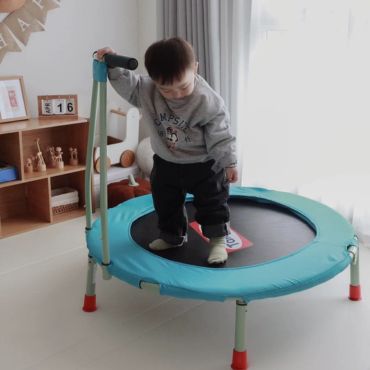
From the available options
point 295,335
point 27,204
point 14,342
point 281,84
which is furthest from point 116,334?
point 281,84

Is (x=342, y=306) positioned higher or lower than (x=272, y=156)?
lower

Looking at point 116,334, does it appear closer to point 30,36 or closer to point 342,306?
point 342,306

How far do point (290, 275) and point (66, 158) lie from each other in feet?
6.27

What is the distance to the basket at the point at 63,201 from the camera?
323 centimetres

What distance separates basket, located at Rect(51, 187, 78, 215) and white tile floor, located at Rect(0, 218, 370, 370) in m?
0.71

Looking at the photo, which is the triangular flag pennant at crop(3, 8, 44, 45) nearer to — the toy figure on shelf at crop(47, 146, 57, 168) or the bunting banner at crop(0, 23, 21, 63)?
the bunting banner at crop(0, 23, 21, 63)

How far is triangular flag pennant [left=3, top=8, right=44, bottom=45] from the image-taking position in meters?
2.97

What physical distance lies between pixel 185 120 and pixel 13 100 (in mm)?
1470

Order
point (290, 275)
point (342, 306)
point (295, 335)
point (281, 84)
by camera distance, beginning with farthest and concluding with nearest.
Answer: point (281, 84)
point (342, 306)
point (295, 335)
point (290, 275)

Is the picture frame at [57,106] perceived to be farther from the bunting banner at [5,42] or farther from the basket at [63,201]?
the basket at [63,201]

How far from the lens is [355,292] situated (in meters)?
2.29

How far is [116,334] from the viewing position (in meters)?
2.05

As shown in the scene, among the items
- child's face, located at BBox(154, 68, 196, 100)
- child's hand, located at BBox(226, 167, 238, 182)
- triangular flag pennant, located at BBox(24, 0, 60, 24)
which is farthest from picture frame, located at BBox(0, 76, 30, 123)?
child's hand, located at BBox(226, 167, 238, 182)

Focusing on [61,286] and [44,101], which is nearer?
[61,286]
